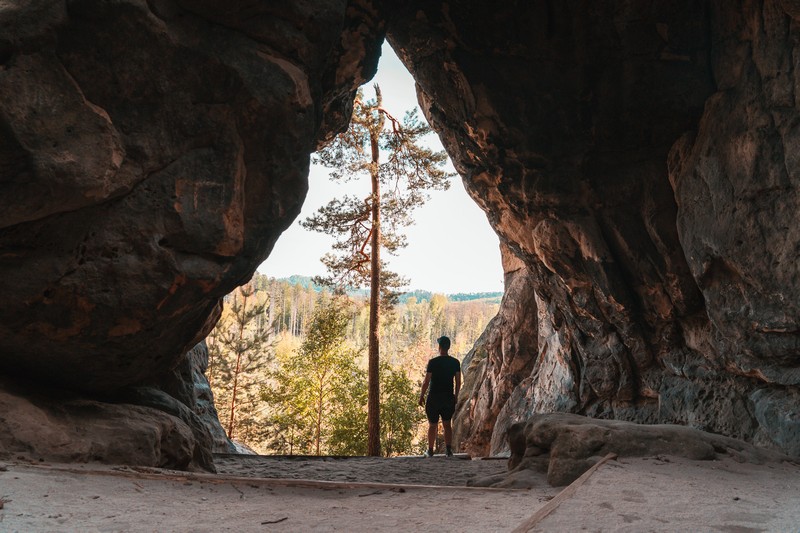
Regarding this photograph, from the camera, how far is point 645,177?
338 inches

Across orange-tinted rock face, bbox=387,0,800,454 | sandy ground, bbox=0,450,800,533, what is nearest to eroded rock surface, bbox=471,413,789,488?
sandy ground, bbox=0,450,800,533

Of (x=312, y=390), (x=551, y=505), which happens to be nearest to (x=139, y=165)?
(x=551, y=505)

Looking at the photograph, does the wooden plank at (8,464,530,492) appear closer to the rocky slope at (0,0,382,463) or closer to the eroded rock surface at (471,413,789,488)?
the eroded rock surface at (471,413,789,488)

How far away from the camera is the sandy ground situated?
2602mm

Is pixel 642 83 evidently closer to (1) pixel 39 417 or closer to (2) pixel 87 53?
(2) pixel 87 53

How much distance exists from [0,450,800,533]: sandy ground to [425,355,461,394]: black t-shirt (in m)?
4.49

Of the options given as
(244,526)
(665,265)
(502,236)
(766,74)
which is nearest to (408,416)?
(502,236)

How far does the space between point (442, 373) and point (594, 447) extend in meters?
4.23

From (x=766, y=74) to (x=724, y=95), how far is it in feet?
2.64

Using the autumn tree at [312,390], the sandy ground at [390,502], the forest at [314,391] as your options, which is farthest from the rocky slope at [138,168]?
the autumn tree at [312,390]

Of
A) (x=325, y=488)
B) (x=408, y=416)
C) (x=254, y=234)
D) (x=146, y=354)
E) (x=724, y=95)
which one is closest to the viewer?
(x=325, y=488)

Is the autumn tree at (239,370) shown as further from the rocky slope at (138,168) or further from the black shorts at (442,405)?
the rocky slope at (138,168)

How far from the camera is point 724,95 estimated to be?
23.2 ft

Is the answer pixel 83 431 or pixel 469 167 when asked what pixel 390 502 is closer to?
pixel 83 431
